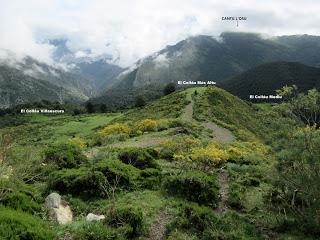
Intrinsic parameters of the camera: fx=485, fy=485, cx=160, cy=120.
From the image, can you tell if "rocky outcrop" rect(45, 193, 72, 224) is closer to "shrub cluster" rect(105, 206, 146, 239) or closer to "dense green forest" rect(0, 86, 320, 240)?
"dense green forest" rect(0, 86, 320, 240)

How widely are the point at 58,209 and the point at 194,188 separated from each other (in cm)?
686

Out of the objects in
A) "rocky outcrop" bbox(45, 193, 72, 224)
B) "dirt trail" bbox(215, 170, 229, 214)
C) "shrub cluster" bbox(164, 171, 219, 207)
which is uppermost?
"rocky outcrop" bbox(45, 193, 72, 224)

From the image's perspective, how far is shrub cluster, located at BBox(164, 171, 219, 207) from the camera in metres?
21.8

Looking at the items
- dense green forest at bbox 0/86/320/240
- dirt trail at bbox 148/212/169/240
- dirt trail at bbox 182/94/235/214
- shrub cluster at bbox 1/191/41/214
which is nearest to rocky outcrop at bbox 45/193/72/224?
dense green forest at bbox 0/86/320/240

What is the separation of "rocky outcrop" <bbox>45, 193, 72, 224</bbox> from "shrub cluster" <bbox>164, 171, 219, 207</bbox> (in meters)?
5.48

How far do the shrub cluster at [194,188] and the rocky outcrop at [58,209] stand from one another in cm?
548

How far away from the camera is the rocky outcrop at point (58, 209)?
682 inches

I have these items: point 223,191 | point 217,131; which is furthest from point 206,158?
point 217,131

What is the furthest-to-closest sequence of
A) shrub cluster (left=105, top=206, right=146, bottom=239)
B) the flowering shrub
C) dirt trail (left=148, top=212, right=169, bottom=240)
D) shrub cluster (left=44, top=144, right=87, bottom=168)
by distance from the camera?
the flowering shrub → shrub cluster (left=44, top=144, right=87, bottom=168) → dirt trail (left=148, top=212, right=169, bottom=240) → shrub cluster (left=105, top=206, right=146, bottom=239)

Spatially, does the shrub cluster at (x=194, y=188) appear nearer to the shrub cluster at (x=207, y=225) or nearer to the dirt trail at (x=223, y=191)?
the dirt trail at (x=223, y=191)

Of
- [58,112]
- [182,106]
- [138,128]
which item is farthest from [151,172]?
[58,112]

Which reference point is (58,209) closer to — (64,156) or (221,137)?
(64,156)

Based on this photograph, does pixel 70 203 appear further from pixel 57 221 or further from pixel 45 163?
pixel 45 163

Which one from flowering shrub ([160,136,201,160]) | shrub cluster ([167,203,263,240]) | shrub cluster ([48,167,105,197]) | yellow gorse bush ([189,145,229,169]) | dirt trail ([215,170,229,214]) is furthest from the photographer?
flowering shrub ([160,136,201,160])
